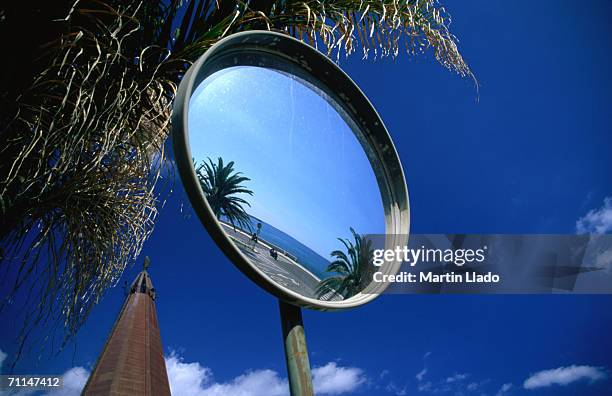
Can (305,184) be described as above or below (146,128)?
below

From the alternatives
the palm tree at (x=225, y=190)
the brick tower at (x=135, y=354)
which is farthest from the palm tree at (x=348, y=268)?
the brick tower at (x=135, y=354)

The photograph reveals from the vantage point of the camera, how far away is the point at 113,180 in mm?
2861

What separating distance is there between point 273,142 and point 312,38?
2.09 m

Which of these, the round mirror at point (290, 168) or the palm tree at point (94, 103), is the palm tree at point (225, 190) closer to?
the round mirror at point (290, 168)

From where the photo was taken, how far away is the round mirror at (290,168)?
964 mm

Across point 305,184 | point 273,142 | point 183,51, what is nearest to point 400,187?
point 305,184

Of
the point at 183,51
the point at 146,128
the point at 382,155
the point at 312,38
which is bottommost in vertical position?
the point at 382,155

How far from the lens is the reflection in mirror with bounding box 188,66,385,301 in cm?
101

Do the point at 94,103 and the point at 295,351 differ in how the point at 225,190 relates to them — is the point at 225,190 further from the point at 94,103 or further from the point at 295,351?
the point at 94,103

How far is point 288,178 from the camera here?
1168mm

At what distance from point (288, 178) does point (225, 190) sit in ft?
0.76

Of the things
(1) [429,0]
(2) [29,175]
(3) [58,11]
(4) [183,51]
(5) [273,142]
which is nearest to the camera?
(5) [273,142]

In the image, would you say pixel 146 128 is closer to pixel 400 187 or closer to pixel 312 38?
pixel 312 38

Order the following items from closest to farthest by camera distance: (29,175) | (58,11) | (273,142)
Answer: (273,142) → (58,11) → (29,175)
